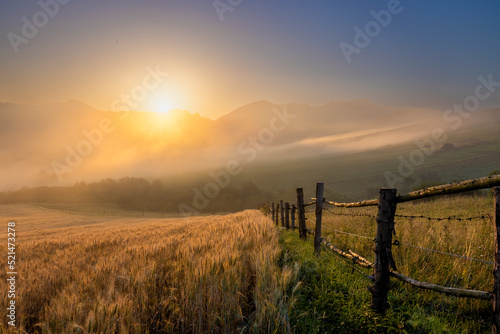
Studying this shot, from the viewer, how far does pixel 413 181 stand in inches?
4582

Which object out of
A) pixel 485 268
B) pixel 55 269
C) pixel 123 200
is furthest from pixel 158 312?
pixel 123 200

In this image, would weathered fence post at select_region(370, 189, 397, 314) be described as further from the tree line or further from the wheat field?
the tree line

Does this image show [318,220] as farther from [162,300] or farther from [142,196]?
[142,196]

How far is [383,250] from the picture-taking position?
11.3 ft

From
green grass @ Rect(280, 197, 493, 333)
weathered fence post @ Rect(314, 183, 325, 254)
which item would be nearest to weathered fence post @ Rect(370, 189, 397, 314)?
green grass @ Rect(280, 197, 493, 333)

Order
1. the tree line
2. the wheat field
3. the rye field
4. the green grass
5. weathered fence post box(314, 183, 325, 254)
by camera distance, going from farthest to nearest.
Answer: the tree line
weathered fence post box(314, 183, 325, 254)
the green grass
the rye field
the wheat field

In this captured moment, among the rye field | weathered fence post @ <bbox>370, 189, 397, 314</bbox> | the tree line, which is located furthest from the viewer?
the tree line

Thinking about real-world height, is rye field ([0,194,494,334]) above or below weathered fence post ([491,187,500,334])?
below

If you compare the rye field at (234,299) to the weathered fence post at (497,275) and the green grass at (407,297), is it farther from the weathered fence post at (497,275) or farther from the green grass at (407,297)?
the weathered fence post at (497,275)

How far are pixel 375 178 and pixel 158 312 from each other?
168243 millimetres

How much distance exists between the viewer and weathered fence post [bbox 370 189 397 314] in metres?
3.35

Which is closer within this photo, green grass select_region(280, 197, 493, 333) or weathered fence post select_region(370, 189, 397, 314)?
green grass select_region(280, 197, 493, 333)

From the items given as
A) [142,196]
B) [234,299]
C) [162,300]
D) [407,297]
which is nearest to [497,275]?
[407,297]

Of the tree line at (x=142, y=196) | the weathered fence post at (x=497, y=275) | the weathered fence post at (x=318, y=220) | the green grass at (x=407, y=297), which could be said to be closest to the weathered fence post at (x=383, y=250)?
the green grass at (x=407, y=297)
